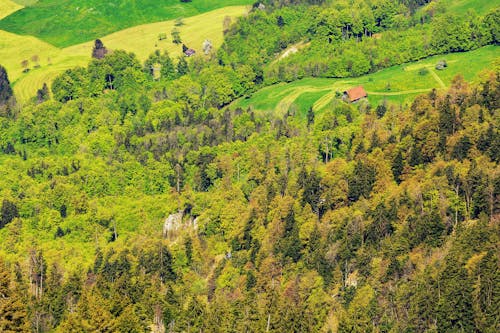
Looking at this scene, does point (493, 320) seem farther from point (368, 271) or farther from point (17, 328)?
point (17, 328)

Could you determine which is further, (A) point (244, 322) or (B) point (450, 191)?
(B) point (450, 191)

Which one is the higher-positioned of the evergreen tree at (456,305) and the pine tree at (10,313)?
the pine tree at (10,313)

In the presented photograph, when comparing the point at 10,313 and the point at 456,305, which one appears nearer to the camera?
the point at 10,313

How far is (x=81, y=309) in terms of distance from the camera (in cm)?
16762

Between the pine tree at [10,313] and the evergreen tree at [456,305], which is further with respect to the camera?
the evergreen tree at [456,305]

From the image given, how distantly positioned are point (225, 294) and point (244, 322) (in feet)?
72.0

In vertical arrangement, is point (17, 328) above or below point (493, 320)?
above

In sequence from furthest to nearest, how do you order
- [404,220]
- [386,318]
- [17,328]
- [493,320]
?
1. [404,220]
2. [386,318]
3. [493,320]
4. [17,328]

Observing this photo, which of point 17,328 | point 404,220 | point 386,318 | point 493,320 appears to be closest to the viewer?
Answer: point 17,328

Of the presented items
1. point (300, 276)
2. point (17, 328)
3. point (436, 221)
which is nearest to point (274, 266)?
point (300, 276)

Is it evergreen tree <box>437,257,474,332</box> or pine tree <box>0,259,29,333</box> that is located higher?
pine tree <box>0,259,29,333</box>

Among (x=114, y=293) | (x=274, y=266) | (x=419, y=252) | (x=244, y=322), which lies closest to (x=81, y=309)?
(x=114, y=293)

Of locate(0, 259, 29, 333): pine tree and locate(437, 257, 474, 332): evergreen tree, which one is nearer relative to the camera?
locate(0, 259, 29, 333): pine tree

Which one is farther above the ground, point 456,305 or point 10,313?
point 10,313
